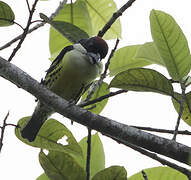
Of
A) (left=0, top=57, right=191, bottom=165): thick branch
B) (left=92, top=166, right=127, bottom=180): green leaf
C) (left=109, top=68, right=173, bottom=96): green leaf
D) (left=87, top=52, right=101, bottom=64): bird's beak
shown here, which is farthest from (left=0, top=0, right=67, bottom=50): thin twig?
(left=92, top=166, right=127, bottom=180): green leaf

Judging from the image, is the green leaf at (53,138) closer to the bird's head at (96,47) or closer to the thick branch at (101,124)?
the thick branch at (101,124)

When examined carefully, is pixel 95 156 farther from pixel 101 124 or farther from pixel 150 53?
pixel 150 53

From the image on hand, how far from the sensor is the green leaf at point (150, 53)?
2279 millimetres

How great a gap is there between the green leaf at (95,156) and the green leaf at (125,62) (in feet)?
1.48

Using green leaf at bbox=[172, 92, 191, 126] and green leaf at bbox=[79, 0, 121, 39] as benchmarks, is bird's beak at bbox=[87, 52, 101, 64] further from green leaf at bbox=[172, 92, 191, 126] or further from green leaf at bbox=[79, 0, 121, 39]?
green leaf at bbox=[172, 92, 191, 126]

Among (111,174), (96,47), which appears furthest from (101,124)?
(96,47)

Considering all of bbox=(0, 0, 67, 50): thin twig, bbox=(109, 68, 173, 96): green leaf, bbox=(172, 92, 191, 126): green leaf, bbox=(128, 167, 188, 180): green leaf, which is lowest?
bbox=(128, 167, 188, 180): green leaf

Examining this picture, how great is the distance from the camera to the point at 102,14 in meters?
3.05

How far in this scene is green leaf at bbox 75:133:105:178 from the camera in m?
2.26

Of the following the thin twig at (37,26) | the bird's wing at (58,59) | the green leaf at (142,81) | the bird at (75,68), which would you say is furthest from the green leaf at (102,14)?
the green leaf at (142,81)

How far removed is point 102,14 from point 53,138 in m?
1.14

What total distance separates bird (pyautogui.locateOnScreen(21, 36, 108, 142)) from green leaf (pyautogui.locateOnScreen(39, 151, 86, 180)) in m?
0.95

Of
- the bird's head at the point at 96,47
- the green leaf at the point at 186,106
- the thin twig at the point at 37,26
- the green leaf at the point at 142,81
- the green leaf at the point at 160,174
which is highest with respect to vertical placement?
the thin twig at the point at 37,26

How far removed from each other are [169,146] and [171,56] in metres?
0.49
